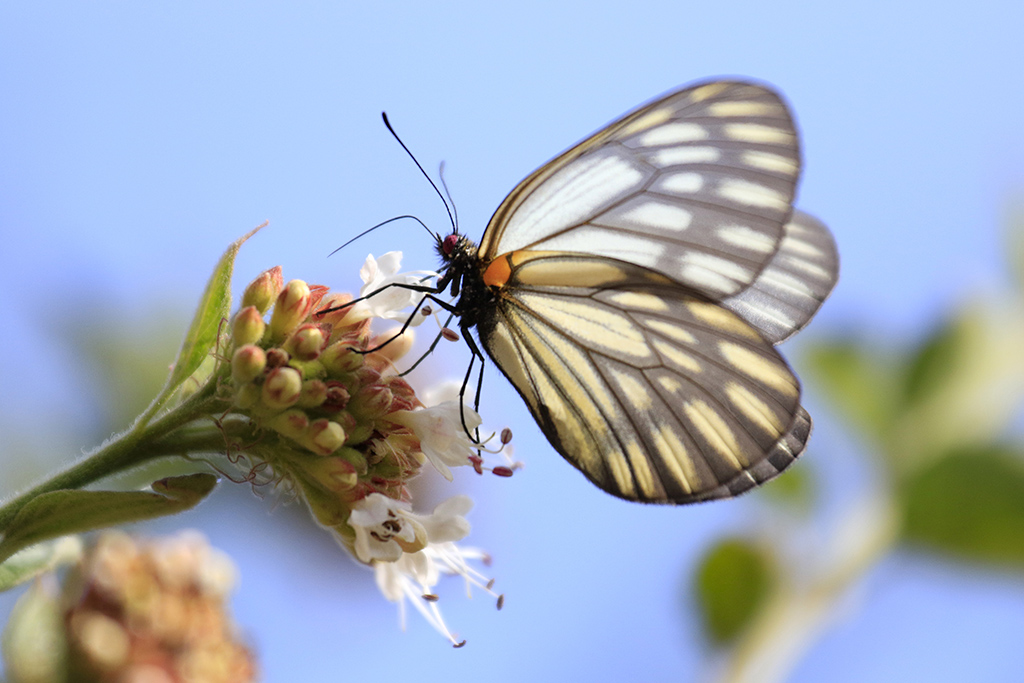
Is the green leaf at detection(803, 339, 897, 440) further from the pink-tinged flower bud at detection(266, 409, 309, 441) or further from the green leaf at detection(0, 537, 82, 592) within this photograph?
the green leaf at detection(0, 537, 82, 592)

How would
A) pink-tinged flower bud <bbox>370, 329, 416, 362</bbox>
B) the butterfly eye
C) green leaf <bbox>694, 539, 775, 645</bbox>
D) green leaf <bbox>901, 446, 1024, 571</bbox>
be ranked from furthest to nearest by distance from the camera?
1. green leaf <bbox>694, 539, 775, 645</bbox>
2. green leaf <bbox>901, 446, 1024, 571</bbox>
3. the butterfly eye
4. pink-tinged flower bud <bbox>370, 329, 416, 362</bbox>

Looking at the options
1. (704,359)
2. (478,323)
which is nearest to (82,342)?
(478,323)

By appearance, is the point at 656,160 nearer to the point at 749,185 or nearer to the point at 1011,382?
the point at 749,185

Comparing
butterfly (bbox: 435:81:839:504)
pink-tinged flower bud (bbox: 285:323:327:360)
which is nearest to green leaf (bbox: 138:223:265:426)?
pink-tinged flower bud (bbox: 285:323:327:360)

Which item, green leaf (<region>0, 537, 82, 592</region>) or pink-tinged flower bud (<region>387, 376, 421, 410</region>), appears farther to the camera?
pink-tinged flower bud (<region>387, 376, 421, 410</region>)

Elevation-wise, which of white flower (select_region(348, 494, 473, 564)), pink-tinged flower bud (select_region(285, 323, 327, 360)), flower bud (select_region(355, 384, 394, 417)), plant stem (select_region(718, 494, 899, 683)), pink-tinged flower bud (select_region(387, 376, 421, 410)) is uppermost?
pink-tinged flower bud (select_region(285, 323, 327, 360))

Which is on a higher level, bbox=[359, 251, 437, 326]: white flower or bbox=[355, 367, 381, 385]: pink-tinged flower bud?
bbox=[359, 251, 437, 326]: white flower

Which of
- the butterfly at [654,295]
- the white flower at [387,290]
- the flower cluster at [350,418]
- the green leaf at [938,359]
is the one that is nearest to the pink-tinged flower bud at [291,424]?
the flower cluster at [350,418]

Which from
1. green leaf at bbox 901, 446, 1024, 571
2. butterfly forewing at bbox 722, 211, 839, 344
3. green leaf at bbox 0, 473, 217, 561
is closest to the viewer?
green leaf at bbox 0, 473, 217, 561
